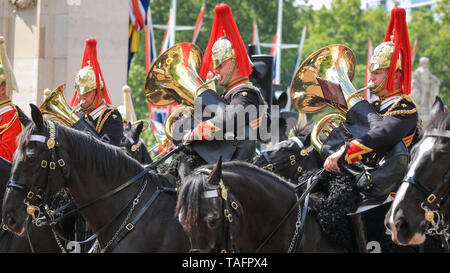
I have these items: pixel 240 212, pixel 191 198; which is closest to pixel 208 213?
pixel 191 198

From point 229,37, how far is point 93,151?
1.86m

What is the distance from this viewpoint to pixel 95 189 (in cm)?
682

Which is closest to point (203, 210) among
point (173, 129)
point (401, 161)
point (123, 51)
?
point (401, 161)

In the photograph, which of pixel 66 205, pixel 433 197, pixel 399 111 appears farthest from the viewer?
pixel 66 205

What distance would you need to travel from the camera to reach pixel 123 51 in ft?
44.4

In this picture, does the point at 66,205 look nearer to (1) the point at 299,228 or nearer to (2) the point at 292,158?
(1) the point at 299,228

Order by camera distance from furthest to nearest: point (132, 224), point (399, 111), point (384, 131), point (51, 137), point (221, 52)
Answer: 1. point (221, 52)
2. point (132, 224)
3. point (399, 111)
4. point (384, 131)
5. point (51, 137)

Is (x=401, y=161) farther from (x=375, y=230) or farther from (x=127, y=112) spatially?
(x=127, y=112)

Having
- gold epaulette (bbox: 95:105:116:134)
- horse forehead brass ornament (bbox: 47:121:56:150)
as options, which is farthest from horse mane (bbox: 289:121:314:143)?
horse forehead brass ornament (bbox: 47:121:56:150)

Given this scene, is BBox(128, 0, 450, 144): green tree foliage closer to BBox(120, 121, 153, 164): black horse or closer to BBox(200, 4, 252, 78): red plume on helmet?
BBox(120, 121, 153, 164): black horse

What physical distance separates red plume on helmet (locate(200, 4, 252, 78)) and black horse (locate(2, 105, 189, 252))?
1212mm

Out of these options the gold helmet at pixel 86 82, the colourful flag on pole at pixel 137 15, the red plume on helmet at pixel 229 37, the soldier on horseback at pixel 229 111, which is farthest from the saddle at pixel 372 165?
the colourful flag on pole at pixel 137 15

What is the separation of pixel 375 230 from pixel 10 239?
3.44 m

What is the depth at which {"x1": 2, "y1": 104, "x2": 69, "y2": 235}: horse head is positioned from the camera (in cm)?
636
